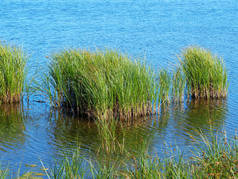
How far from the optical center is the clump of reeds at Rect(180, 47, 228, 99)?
1073 cm

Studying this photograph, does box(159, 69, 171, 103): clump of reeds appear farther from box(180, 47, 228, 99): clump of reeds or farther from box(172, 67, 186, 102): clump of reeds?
box(180, 47, 228, 99): clump of reeds

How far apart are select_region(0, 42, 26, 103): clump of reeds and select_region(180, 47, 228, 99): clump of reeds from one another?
13.8ft

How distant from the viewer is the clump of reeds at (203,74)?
35.2 ft

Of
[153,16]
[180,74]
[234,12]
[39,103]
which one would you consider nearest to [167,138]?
[180,74]

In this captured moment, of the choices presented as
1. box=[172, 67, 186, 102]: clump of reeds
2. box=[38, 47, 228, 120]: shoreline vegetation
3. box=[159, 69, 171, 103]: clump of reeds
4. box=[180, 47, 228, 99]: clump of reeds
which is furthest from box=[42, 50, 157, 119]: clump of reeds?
box=[180, 47, 228, 99]: clump of reeds

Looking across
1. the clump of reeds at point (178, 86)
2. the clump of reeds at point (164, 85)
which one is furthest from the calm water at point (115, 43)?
the clump of reeds at point (164, 85)

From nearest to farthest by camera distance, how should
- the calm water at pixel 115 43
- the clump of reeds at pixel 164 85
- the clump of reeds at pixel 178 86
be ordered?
the calm water at pixel 115 43
the clump of reeds at pixel 164 85
the clump of reeds at pixel 178 86

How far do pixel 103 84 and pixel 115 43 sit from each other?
9.45 meters

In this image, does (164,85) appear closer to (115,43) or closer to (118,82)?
(118,82)

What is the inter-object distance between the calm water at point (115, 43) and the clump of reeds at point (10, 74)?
1.16 ft

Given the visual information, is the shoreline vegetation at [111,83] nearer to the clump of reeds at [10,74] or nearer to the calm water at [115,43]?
the clump of reeds at [10,74]

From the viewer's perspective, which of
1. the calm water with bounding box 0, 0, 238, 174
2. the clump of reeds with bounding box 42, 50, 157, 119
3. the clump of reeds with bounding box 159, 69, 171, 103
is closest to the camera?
the calm water with bounding box 0, 0, 238, 174

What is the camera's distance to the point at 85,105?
960cm

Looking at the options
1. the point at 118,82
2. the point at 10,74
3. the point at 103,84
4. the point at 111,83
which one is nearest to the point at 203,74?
the point at 118,82
